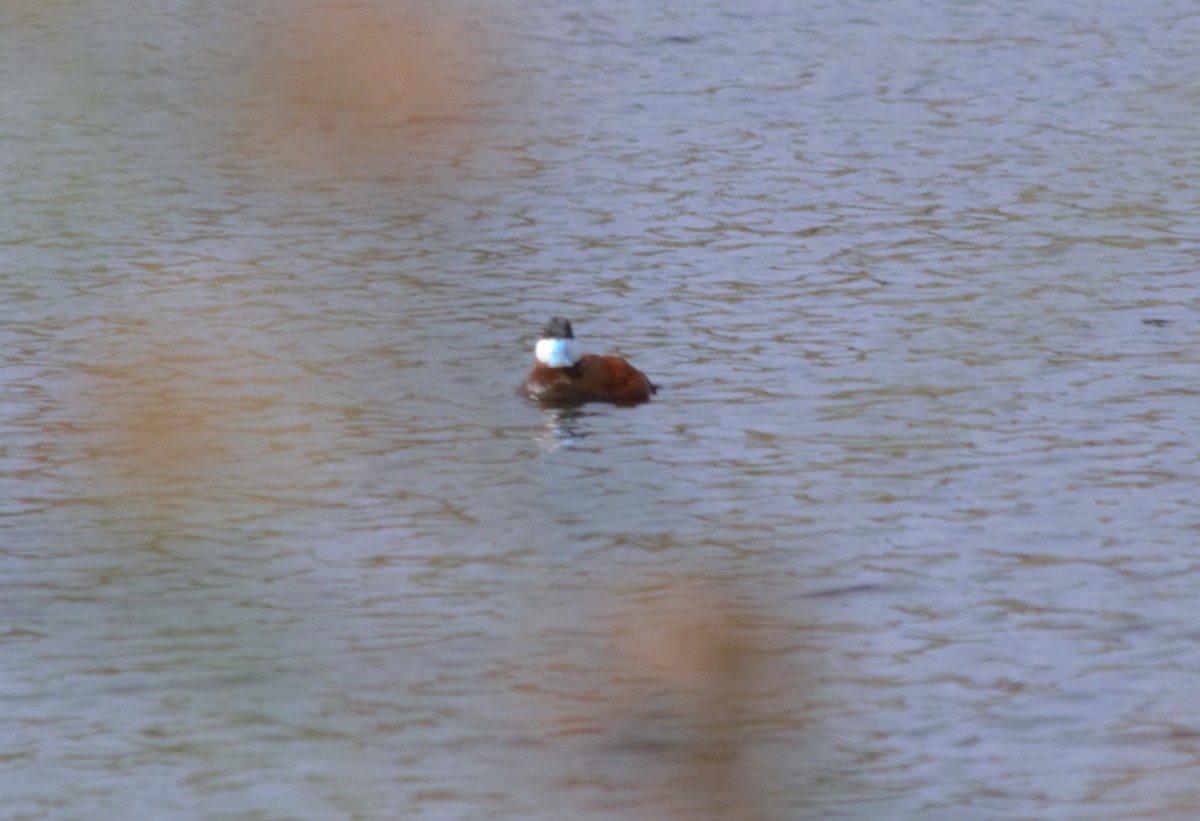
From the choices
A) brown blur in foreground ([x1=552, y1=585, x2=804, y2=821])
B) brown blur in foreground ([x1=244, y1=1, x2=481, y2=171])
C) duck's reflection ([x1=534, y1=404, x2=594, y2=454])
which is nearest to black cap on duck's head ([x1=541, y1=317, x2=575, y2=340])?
duck's reflection ([x1=534, y1=404, x2=594, y2=454])

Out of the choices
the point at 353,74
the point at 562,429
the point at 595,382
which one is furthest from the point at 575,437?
the point at 353,74

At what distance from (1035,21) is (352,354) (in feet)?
39.1

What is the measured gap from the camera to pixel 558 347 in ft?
36.0

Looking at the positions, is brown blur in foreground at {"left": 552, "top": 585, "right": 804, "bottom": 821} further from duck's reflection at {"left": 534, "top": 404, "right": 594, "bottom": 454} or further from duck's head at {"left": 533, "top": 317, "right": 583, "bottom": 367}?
duck's head at {"left": 533, "top": 317, "right": 583, "bottom": 367}

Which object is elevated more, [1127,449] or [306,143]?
[306,143]

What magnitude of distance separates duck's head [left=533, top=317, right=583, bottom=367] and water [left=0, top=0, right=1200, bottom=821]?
1.07ft

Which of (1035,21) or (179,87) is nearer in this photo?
(179,87)

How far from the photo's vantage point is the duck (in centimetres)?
1097

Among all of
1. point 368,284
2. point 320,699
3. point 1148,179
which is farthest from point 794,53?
point 320,699

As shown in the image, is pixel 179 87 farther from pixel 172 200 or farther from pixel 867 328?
pixel 172 200

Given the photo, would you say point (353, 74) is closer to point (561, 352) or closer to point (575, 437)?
point (575, 437)

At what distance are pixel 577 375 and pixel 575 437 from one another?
477 millimetres

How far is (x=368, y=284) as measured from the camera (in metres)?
13.2

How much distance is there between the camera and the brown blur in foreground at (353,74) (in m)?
2.16
